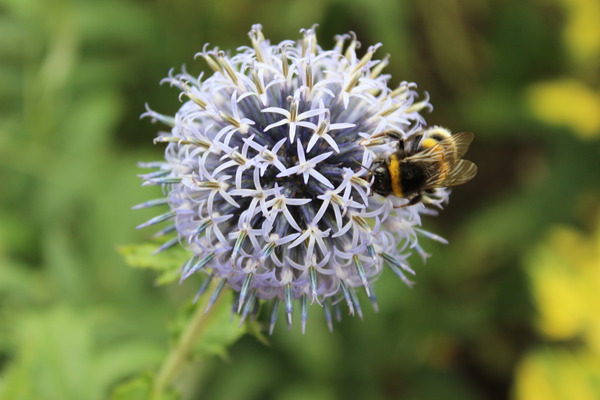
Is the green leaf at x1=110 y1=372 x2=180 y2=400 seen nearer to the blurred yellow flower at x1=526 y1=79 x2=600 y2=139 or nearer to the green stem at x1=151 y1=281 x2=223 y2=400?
the green stem at x1=151 y1=281 x2=223 y2=400

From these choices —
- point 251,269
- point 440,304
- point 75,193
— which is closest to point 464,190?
point 440,304

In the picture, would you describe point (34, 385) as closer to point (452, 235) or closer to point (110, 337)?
point (110, 337)

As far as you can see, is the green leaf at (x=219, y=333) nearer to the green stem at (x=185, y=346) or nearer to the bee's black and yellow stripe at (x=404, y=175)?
the green stem at (x=185, y=346)

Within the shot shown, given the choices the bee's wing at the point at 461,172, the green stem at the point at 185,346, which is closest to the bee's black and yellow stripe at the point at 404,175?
the bee's wing at the point at 461,172

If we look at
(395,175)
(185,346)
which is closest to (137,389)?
(185,346)

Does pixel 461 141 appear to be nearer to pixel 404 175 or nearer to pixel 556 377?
pixel 404 175

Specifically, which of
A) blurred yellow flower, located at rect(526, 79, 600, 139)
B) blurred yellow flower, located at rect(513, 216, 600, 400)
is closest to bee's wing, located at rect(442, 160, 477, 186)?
blurred yellow flower, located at rect(513, 216, 600, 400)

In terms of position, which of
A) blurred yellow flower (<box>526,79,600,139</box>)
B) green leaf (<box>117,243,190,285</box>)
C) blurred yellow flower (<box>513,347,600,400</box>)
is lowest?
blurred yellow flower (<box>513,347,600,400</box>)
